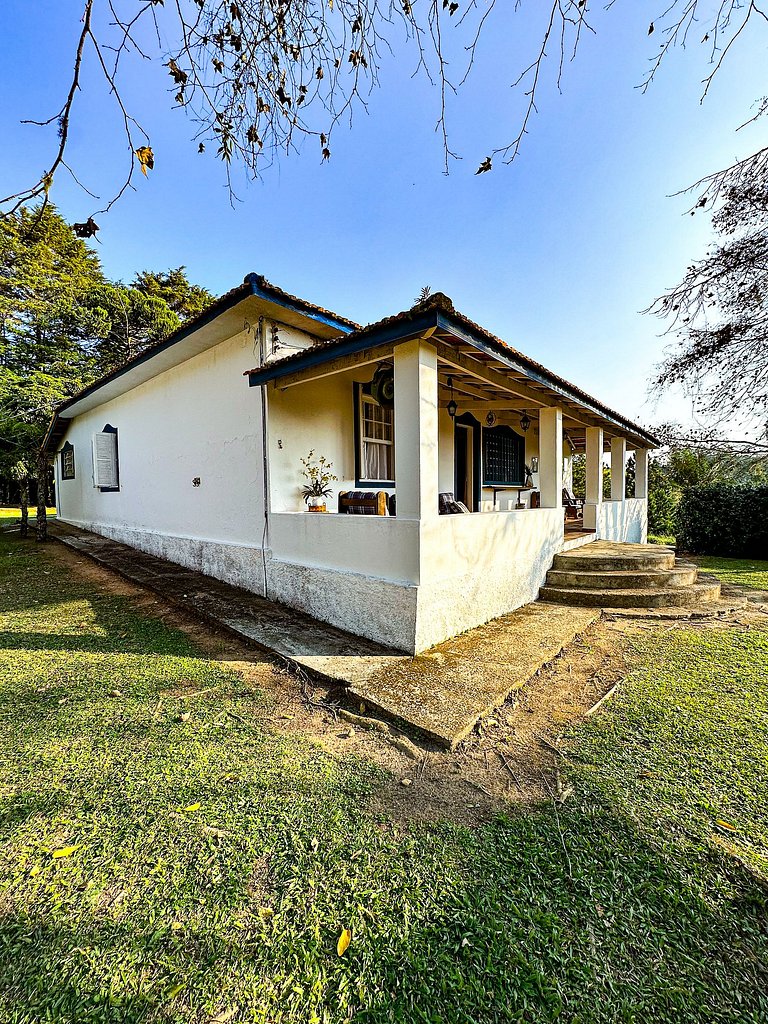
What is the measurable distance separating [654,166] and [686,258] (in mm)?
9665

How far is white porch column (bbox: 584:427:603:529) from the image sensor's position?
9867 mm

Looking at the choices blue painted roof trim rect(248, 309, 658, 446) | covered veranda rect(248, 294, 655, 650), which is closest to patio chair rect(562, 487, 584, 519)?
covered veranda rect(248, 294, 655, 650)

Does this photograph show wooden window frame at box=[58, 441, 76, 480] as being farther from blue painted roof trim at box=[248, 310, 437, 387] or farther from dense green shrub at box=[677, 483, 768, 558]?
dense green shrub at box=[677, 483, 768, 558]

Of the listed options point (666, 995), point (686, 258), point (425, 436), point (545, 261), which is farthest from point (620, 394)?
point (666, 995)

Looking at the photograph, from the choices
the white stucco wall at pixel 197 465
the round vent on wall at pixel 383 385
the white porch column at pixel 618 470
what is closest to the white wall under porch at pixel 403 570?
the white stucco wall at pixel 197 465

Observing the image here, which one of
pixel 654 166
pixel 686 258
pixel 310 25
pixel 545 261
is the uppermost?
pixel 686 258

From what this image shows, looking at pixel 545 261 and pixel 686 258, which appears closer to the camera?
pixel 545 261

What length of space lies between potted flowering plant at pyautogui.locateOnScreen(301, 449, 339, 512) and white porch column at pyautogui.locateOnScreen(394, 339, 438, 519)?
7.15ft

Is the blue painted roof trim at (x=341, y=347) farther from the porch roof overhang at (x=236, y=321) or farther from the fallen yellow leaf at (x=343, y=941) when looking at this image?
the fallen yellow leaf at (x=343, y=941)

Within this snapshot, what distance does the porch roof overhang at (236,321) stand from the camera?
554 centimetres

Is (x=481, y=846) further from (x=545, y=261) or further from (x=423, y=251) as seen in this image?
(x=545, y=261)

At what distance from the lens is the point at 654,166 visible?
4.59 m

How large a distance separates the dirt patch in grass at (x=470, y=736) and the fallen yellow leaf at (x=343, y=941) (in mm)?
631

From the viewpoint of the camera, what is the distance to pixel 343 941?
175 centimetres
